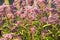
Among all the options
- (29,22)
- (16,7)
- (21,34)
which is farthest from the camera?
(16,7)

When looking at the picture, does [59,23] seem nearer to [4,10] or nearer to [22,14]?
[22,14]

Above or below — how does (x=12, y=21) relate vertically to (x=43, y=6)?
below

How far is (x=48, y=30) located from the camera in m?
3.20

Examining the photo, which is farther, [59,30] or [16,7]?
[16,7]

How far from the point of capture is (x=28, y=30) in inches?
123

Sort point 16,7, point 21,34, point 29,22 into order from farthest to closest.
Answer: point 16,7 → point 21,34 → point 29,22

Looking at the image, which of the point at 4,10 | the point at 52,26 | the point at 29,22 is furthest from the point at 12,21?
the point at 52,26

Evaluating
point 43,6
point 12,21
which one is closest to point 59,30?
point 43,6

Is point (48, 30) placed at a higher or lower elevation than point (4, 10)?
lower

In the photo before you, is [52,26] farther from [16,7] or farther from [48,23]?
[16,7]

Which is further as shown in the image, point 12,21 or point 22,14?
point 12,21

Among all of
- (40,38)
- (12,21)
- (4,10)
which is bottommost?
(40,38)

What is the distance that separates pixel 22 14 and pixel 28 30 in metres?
0.27

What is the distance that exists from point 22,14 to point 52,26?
1.68 ft
